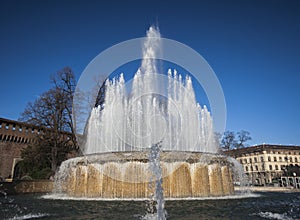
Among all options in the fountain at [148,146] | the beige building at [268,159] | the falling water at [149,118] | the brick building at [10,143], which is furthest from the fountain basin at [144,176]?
the beige building at [268,159]

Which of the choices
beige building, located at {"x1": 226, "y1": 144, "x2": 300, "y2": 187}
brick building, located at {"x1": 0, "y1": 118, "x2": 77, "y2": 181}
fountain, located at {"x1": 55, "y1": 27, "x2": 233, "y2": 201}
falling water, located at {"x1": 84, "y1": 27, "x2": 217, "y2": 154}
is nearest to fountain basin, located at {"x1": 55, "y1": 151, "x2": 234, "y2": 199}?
fountain, located at {"x1": 55, "y1": 27, "x2": 233, "y2": 201}

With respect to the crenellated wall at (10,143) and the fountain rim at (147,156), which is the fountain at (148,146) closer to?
the fountain rim at (147,156)

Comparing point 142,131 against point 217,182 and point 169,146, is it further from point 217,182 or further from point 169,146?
point 217,182

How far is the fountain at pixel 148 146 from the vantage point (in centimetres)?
1063

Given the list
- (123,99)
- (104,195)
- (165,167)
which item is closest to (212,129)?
(123,99)

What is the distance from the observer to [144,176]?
415 inches

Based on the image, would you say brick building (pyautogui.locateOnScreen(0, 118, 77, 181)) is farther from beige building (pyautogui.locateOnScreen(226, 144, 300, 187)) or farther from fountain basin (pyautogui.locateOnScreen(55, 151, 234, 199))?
beige building (pyautogui.locateOnScreen(226, 144, 300, 187))

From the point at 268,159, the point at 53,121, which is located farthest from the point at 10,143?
the point at 268,159

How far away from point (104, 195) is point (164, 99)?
1000 centimetres

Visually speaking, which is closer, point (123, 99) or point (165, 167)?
point (165, 167)

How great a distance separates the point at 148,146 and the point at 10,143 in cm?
3283

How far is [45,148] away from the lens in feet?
84.4

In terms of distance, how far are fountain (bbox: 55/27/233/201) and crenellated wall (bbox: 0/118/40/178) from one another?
25.8 m

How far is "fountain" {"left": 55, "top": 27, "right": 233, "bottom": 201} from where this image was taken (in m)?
10.6
